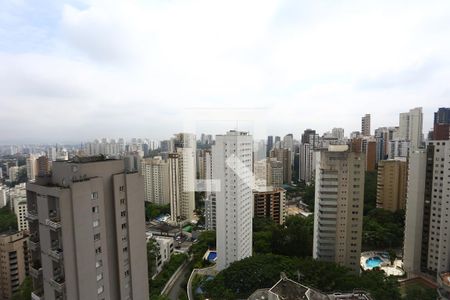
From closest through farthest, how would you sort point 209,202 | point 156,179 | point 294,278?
point 294,278, point 209,202, point 156,179

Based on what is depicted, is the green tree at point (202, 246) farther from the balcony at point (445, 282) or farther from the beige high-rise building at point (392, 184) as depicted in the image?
the beige high-rise building at point (392, 184)

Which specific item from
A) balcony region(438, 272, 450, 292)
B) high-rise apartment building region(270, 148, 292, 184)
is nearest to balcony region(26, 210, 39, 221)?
balcony region(438, 272, 450, 292)

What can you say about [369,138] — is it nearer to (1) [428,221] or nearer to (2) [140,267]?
(1) [428,221]

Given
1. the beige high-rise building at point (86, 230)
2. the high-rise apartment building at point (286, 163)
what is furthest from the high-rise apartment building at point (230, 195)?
the high-rise apartment building at point (286, 163)

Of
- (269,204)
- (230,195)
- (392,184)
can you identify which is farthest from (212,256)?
(392,184)

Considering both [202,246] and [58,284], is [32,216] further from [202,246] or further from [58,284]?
[202,246]
